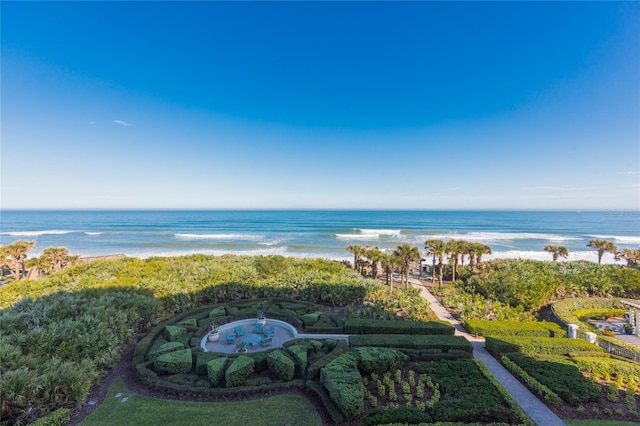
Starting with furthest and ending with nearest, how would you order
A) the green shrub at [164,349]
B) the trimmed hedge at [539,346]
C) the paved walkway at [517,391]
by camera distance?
the trimmed hedge at [539,346] < the green shrub at [164,349] < the paved walkway at [517,391]

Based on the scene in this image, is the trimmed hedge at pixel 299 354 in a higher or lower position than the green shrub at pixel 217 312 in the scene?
higher

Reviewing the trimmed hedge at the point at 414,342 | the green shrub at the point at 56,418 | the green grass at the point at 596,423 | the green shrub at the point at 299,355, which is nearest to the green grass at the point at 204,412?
the green shrub at the point at 56,418

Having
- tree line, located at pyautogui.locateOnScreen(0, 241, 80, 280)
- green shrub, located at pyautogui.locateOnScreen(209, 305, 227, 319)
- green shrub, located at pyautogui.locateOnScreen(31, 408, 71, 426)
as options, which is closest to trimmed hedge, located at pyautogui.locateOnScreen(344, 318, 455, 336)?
green shrub, located at pyautogui.locateOnScreen(209, 305, 227, 319)

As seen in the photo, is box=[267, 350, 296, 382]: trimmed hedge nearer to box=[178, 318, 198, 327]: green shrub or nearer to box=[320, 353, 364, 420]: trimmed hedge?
box=[320, 353, 364, 420]: trimmed hedge

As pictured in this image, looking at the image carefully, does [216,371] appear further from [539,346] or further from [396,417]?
[539,346]

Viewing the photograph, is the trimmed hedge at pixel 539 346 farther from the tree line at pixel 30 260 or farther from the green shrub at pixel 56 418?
the tree line at pixel 30 260

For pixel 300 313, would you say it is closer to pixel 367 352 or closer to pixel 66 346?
pixel 367 352
